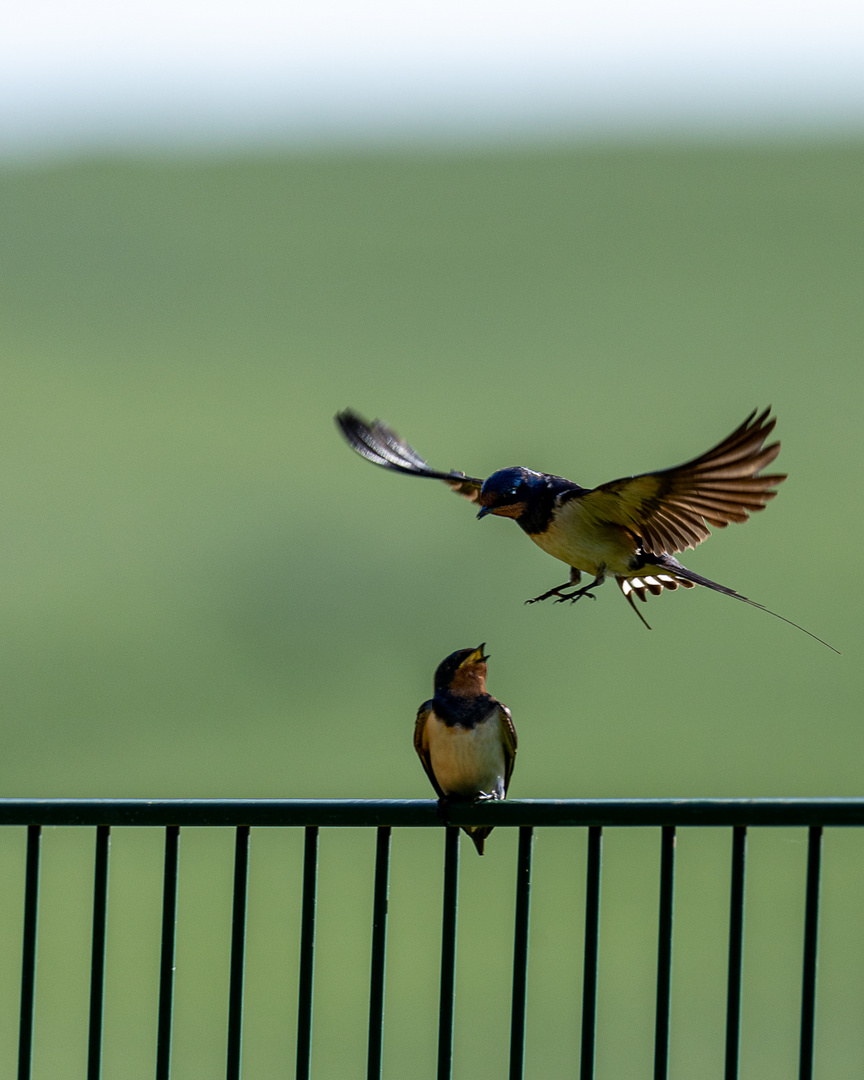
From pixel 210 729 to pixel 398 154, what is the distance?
101 feet

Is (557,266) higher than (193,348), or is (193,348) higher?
(557,266)

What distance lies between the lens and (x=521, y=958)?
2.71 metres

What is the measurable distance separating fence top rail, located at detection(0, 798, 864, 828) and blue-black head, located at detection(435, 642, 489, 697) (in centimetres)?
129

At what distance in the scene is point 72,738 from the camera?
2520 cm

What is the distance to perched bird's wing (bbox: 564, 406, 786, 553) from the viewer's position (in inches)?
132

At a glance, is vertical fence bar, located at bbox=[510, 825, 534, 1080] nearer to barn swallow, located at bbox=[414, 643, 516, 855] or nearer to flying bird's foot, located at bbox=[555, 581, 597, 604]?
flying bird's foot, located at bbox=[555, 581, 597, 604]

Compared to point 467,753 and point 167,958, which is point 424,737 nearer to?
point 467,753

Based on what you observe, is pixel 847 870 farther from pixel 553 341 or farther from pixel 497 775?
pixel 553 341

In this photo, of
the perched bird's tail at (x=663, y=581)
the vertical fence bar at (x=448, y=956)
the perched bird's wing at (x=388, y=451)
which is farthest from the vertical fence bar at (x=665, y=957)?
the perched bird's wing at (x=388, y=451)

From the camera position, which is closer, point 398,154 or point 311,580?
point 311,580

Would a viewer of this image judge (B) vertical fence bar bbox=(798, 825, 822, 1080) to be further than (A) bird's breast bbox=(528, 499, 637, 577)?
No

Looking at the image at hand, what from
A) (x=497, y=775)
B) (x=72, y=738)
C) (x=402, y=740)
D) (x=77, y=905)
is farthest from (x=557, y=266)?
(x=497, y=775)

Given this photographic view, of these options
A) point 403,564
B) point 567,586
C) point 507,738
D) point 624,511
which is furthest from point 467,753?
point 403,564

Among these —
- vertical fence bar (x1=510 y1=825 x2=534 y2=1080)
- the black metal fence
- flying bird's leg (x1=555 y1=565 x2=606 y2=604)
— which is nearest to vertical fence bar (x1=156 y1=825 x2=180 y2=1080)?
the black metal fence
